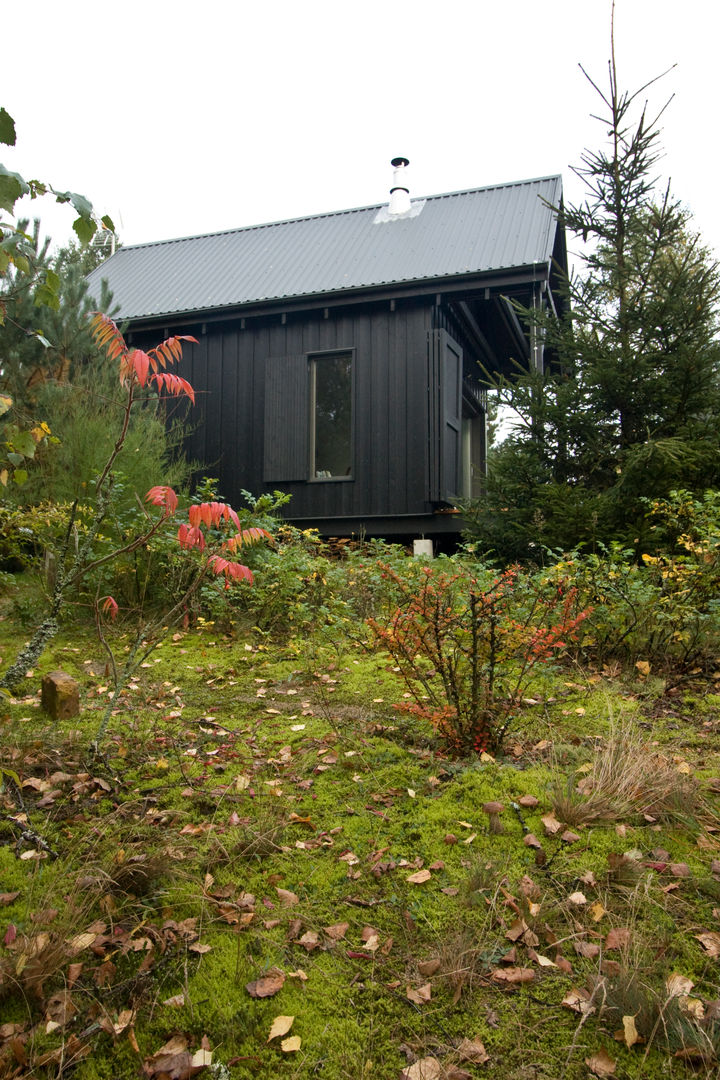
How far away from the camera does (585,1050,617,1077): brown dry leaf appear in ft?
5.52

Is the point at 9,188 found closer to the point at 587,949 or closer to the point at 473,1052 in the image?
the point at 473,1052

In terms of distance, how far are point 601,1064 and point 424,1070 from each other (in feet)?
1.42

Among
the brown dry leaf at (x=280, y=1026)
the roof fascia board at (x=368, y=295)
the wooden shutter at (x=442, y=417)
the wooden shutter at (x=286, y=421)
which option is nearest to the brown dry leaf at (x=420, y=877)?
the brown dry leaf at (x=280, y=1026)

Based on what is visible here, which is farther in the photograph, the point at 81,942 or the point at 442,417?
the point at 442,417

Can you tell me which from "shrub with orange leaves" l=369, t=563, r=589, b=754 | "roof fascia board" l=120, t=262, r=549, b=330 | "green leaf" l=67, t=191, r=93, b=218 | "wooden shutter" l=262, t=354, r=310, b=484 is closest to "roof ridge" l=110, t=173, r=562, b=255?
"roof fascia board" l=120, t=262, r=549, b=330

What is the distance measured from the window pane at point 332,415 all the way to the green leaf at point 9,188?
326 inches

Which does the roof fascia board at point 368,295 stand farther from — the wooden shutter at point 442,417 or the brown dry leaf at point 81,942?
the brown dry leaf at point 81,942

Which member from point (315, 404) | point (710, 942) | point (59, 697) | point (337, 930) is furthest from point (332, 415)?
point (710, 942)

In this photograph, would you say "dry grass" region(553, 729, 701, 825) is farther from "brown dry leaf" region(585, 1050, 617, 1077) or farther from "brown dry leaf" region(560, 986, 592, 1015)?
"brown dry leaf" region(585, 1050, 617, 1077)

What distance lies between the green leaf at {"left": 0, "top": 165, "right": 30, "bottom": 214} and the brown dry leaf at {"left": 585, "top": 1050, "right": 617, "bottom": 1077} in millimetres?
2359

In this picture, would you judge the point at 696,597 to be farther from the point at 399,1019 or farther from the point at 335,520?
the point at 335,520

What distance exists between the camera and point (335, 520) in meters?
9.81

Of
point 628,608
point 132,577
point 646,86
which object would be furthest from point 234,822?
point 646,86

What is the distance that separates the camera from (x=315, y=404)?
1013cm
